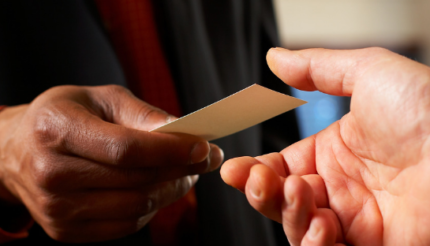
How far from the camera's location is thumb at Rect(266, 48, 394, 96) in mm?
368

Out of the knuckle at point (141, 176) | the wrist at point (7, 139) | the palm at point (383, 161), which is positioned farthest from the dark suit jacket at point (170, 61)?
the palm at point (383, 161)

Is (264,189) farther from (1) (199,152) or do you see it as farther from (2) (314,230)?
(1) (199,152)

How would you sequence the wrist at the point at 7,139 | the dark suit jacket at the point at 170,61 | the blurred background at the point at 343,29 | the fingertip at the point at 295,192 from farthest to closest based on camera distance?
the blurred background at the point at 343,29 → the dark suit jacket at the point at 170,61 → the wrist at the point at 7,139 → the fingertip at the point at 295,192

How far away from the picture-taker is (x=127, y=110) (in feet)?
1.62

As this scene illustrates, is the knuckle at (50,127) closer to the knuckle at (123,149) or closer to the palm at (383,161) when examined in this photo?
the knuckle at (123,149)

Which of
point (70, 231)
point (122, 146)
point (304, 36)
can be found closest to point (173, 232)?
point (70, 231)

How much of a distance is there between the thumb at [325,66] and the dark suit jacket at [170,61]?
1.19 feet

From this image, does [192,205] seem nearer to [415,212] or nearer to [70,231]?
[70,231]

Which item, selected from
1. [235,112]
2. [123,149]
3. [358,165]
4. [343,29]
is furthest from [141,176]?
[343,29]

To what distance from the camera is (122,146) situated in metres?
0.42

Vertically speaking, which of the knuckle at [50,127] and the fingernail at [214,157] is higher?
the knuckle at [50,127]

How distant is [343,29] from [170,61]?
9.81ft

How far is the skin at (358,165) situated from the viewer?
0.30 m

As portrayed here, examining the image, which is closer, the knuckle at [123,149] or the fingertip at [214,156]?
the knuckle at [123,149]
